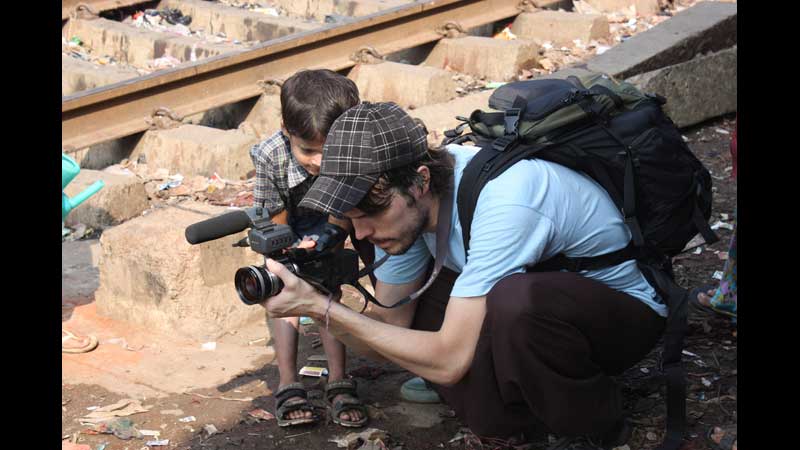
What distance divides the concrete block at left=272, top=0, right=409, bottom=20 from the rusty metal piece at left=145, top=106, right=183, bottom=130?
6.96 feet

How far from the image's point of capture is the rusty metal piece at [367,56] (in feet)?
23.5

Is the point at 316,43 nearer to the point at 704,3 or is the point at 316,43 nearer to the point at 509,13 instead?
the point at 509,13

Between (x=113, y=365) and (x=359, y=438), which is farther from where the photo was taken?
(x=113, y=365)

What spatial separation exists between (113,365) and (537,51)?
4.35 metres

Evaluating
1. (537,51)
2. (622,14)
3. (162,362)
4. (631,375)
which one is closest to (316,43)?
(537,51)

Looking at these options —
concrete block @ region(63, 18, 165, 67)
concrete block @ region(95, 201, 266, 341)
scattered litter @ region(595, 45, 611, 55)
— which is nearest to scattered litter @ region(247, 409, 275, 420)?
concrete block @ region(95, 201, 266, 341)

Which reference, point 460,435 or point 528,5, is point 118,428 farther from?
point 528,5

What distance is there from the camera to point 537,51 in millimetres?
7438

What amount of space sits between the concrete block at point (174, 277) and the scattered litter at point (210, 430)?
0.77m

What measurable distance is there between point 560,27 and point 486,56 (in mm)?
901

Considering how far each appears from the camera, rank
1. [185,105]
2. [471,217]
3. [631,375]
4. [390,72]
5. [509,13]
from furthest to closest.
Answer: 1. [509,13]
2. [390,72]
3. [185,105]
4. [631,375]
5. [471,217]

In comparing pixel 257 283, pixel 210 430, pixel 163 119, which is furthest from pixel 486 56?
pixel 257 283

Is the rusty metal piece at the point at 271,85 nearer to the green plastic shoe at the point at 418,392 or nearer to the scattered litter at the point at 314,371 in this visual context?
the scattered litter at the point at 314,371

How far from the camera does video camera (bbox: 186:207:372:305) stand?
9.47ft
